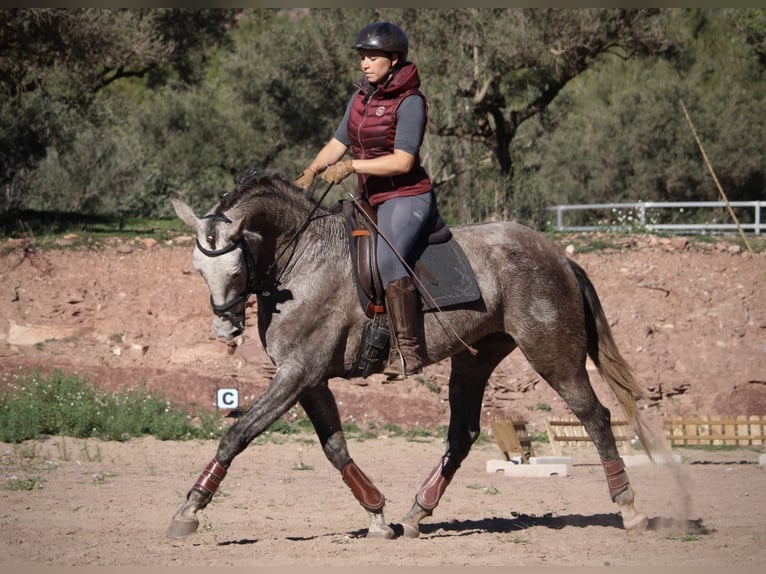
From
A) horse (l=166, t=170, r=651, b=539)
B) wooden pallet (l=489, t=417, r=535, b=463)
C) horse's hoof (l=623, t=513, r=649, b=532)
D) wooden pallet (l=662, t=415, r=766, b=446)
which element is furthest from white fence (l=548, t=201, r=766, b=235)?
horse's hoof (l=623, t=513, r=649, b=532)

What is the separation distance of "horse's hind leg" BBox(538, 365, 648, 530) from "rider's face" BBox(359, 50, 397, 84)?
269 cm

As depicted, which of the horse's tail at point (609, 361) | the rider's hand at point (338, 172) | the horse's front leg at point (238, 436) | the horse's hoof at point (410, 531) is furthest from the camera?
the horse's tail at point (609, 361)

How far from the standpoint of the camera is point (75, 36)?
21.3m

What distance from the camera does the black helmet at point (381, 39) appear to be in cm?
780

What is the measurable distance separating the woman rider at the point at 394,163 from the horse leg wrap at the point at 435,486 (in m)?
1.03

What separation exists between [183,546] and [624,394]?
148 inches

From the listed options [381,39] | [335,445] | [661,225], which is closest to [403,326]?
[335,445]

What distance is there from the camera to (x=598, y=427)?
28.3ft

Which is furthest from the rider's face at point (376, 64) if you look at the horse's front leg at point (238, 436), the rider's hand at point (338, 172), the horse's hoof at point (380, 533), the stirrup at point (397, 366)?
the horse's hoof at point (380, 533)

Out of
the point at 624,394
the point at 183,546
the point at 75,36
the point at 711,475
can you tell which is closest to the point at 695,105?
the point at 75,36

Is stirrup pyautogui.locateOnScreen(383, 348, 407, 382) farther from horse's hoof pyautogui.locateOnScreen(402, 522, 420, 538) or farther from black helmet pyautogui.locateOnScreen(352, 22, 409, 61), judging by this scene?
black helmet pyautogui.locateOnScreen(352, 22, 409, 61)

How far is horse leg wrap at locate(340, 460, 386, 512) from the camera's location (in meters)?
8.09

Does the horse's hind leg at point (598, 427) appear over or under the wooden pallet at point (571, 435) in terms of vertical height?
over

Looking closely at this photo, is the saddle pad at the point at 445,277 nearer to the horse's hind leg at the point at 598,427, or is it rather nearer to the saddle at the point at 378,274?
the saddle at the point at 378,274
